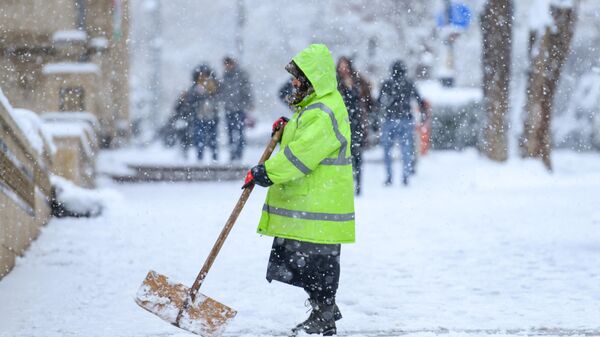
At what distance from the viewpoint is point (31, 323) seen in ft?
20.7

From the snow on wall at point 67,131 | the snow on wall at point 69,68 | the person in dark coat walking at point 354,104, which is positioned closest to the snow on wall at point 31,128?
the snow on wall at point 67,131

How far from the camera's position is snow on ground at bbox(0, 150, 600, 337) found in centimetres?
643

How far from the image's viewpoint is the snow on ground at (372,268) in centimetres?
643

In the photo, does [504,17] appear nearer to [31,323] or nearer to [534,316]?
[534,316]

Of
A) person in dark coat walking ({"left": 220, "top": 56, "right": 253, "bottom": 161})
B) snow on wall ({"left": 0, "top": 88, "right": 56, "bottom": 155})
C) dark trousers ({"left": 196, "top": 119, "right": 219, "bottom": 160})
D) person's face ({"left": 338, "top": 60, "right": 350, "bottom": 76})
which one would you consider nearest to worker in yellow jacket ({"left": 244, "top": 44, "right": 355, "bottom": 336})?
snow on wall ({"left": 0, "top": 88, "right": 56, "bottom": 155})

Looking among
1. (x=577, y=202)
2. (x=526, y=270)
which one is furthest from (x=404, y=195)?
(x=526, y=270)

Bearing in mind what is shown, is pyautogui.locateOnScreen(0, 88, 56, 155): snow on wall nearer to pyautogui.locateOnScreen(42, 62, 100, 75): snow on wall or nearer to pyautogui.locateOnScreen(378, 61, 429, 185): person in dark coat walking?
pyautogui.locateOnScreen(378, 61, 429, 185): person in dark coat walking

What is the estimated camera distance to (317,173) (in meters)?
5.64

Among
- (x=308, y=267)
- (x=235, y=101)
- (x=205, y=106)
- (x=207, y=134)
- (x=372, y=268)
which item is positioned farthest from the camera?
(x=207, y=134)

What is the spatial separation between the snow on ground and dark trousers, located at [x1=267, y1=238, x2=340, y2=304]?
345 millimetres

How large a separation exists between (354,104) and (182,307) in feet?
24.8

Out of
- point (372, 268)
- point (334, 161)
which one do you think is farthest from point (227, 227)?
point (372, 268)

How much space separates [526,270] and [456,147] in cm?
1511

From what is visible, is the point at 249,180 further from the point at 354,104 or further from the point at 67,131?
the point at 67,131
